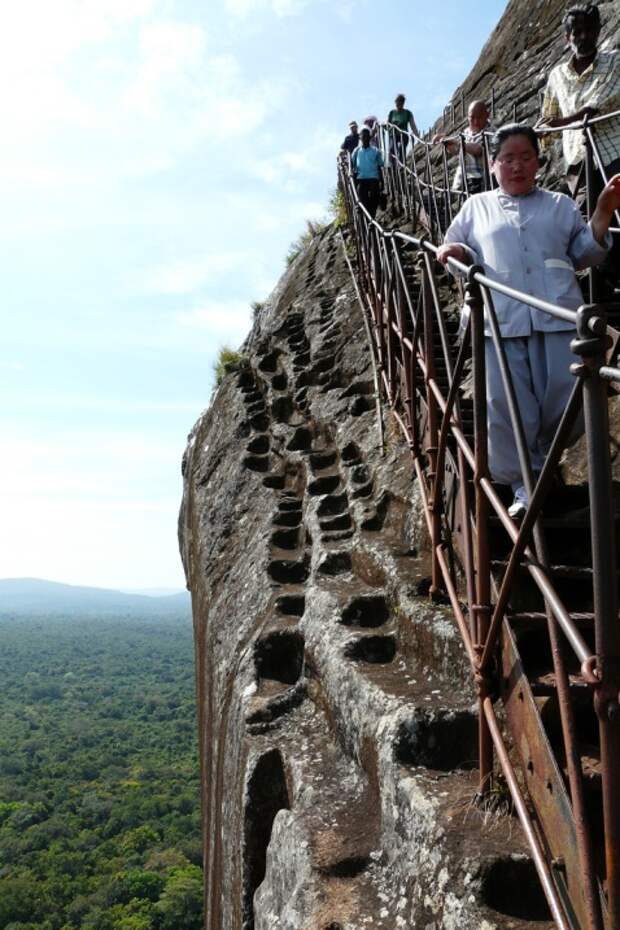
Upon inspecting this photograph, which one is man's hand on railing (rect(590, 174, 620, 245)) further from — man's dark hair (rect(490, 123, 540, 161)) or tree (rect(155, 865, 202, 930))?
tree (rect(155, 865, 202, 930))

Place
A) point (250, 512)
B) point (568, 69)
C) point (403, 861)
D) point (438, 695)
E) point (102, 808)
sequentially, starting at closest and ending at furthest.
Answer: point (403, 861), point (438, 695), point (568, 69), point (250, 512), point (102, 808)

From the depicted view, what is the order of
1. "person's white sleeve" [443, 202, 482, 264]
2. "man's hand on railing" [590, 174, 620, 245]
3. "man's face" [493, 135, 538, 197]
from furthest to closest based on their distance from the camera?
"person's white sleeve" [443, 202, 482, 264]
"man's face" [493, 135, 538, 197]
"man's hand on railing" [590, 174, 620, 245]

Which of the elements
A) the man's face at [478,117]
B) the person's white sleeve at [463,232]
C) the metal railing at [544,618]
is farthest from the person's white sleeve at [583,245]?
the man's face at [478,117]

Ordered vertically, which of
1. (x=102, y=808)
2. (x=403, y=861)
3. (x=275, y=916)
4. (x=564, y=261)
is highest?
(x=564, y=261)

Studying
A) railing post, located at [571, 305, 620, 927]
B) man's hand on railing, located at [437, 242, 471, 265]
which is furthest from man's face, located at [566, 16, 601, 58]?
railing post, located at [571, 305, 620, 927]

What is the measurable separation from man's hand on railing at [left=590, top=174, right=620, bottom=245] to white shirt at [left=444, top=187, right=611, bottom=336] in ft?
0.12

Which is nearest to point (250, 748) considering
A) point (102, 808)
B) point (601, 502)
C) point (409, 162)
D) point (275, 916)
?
point (275, 916)

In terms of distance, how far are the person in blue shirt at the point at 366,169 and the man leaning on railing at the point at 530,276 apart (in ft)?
27.1

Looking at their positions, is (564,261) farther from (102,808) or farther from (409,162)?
(102,808)

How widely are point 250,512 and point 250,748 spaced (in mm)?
2966

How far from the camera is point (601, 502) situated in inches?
62.4

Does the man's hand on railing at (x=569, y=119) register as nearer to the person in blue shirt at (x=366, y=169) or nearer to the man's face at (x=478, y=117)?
the man's face at (x=478, y=117)

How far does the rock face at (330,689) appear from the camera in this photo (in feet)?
8.23

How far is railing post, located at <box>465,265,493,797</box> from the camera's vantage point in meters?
2.57
